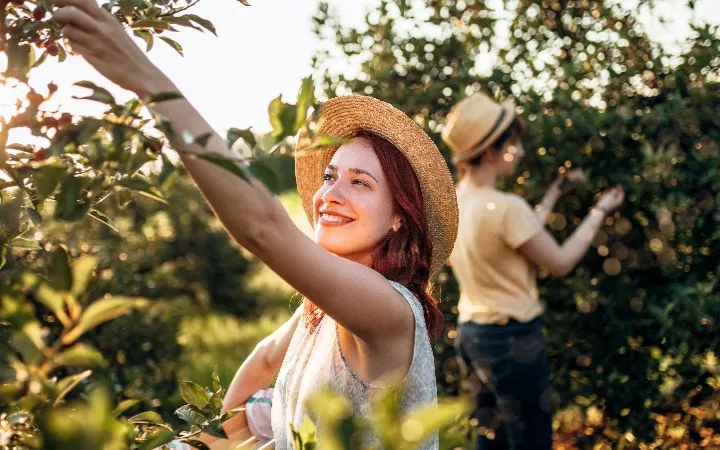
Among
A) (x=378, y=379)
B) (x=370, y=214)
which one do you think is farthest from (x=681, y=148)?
(x=378, y=379)

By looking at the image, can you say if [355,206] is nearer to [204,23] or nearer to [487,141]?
[204,23]

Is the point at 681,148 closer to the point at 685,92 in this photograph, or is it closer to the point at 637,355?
the point at 685,92

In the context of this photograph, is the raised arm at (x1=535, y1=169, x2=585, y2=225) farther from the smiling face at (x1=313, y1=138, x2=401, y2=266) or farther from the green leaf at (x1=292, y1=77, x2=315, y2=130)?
the green leaf at (x1=292, y1=77, x2=315, y2=130)

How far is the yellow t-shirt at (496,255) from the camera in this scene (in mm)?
3479

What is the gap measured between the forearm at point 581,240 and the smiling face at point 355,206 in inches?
69.0

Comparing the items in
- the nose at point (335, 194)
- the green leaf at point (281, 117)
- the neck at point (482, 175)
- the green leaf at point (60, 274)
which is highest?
the green leaf at point (281, 117)

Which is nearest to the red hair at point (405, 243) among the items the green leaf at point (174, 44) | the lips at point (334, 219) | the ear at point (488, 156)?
the lips at point (334, 219)

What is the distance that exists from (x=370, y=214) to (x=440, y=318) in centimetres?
34

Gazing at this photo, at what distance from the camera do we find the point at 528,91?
4312mm

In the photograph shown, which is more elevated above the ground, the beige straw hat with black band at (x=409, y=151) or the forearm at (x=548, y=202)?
the beige straw hat with black band at (x=409, y=151)

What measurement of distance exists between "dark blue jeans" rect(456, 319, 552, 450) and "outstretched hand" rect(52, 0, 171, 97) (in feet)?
8.85

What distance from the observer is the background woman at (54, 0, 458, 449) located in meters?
1.15

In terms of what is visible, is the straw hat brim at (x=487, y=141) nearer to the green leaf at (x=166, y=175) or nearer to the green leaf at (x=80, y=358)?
the green leaf at (x=166, y=175)

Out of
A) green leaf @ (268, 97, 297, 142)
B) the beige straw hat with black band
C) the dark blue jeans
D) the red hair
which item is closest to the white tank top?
the red hair
